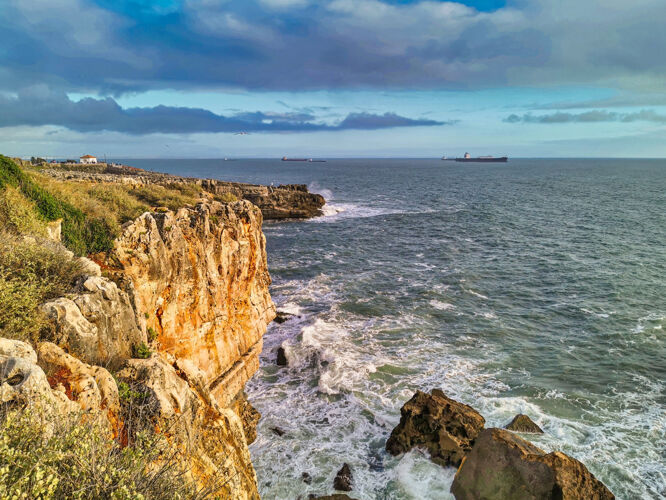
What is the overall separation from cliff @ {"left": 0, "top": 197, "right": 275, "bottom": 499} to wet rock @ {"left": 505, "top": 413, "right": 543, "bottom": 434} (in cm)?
1110

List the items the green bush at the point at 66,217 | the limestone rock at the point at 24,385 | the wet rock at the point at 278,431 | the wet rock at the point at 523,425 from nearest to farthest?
the limestone rock at the point at 24,385, the green bush at the point at 66,217, the wet rock at the point at 523,425, the wet rock at the point at 278,431

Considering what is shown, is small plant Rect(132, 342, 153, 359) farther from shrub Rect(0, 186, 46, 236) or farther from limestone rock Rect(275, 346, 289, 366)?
limestone rock Rect(275, 346, 289, 366)

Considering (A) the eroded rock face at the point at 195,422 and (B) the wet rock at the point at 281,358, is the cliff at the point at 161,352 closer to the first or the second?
(A) the eroded rock face at the point at 195,422

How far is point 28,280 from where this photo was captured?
8508 mm

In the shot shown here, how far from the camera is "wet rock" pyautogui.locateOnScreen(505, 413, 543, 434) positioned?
1579cm

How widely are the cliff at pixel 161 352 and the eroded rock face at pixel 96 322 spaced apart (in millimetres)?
24

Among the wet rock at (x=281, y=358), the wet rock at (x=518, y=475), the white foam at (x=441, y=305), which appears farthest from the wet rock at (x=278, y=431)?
the white foam at (x=441, y=305)

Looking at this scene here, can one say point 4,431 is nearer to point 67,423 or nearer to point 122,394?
point 67,423

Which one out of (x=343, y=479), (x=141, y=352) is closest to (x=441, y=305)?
(x=343, y=479)

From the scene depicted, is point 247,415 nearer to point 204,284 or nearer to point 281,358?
point 281,358

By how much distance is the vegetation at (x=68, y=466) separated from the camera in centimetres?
438

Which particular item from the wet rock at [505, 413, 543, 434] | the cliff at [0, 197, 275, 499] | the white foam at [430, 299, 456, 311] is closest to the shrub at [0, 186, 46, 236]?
the cliff at [0, 197, 275, 499]

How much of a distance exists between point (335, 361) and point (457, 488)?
31.6ft

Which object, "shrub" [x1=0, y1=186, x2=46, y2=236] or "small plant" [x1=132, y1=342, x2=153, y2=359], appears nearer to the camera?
"small plant" [x1=132, y1=342, x2=153, y2=359]
